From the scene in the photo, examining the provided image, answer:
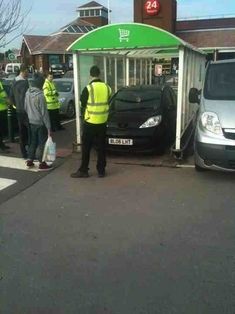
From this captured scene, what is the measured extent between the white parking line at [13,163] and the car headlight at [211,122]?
314 cm

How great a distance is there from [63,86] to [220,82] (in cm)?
946

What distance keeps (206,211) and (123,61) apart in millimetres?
8449

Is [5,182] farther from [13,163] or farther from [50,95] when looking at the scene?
[50,95]

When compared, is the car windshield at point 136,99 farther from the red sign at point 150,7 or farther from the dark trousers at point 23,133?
the red sign at point 150,7

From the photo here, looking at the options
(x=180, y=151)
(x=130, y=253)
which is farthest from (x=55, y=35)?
(x=130, y=253)

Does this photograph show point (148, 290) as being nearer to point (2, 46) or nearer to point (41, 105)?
point (41, 105)

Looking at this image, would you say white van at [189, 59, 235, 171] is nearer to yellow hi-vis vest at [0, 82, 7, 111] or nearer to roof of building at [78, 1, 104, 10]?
yellow hi-vis vest at [0, 82, 7, 111]

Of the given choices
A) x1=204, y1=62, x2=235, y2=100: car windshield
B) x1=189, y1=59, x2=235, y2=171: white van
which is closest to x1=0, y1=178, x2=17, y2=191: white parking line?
x1=189, y1=59, x2=235, y2=171: white van

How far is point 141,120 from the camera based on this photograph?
30.2ft

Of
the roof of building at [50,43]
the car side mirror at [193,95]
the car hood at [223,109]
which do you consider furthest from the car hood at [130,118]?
the roof of building at [50,43]

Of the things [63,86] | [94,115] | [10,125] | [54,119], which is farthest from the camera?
[63,86]

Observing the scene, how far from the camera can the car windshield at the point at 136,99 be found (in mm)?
9828

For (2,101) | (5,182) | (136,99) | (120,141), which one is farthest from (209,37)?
(5,182)

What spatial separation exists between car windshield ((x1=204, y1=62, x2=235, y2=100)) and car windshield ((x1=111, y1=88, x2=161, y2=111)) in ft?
5.33
